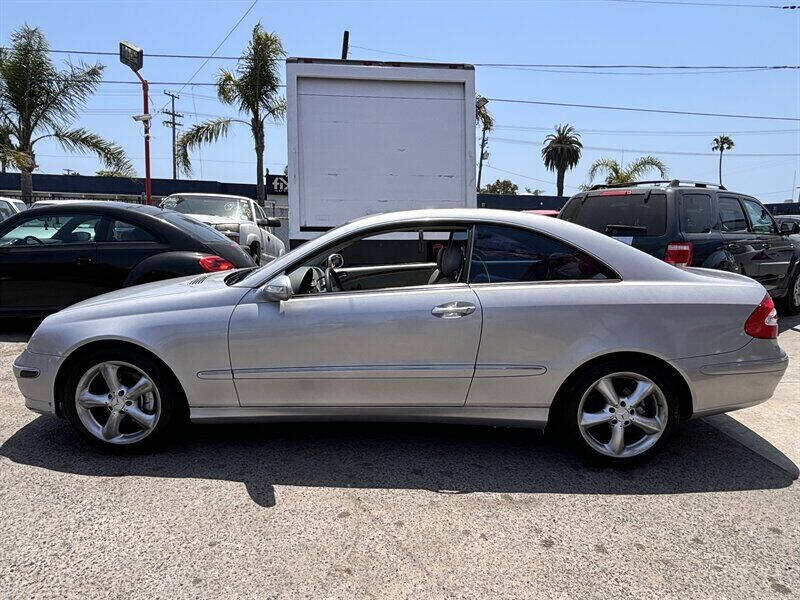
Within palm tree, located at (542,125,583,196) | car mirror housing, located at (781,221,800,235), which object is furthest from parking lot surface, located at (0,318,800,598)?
palm tree, located at (542,125,583,196)

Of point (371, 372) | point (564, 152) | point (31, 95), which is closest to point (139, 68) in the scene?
point (31, 95)

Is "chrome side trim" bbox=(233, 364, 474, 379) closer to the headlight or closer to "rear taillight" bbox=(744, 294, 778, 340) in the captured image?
"rear taillight" bbox=(744, 294, 778, 340)

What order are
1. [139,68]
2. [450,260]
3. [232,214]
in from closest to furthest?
[450,260] < [232,214] < [139,68]

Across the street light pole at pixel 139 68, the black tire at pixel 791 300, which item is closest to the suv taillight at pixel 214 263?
the black tire at pixel 791 300

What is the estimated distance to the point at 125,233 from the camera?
257 inches

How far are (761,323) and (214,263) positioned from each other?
4.83m

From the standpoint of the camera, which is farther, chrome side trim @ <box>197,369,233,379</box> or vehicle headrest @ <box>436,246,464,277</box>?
vehicle headrest @ <box>436,246,464,277</box>

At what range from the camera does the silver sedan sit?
3477 millimetres

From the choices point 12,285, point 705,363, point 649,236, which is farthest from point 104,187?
point 705,363

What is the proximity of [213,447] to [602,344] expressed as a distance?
7.96 ft

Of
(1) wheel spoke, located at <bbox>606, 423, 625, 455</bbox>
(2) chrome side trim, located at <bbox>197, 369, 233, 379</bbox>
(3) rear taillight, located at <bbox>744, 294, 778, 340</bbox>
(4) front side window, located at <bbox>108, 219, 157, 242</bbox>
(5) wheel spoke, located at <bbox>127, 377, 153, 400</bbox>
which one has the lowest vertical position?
(1) wheel spoke, located at <bbox>606, 423, 625, 455</bbox>

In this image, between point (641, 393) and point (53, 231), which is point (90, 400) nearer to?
point (641, 393)

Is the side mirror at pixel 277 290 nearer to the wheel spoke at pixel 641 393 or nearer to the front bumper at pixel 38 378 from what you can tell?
the front bumper at pixel 38 378

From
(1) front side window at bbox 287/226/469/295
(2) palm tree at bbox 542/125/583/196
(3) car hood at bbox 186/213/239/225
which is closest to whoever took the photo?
(1) front side window at bbox 287/226/469/295
